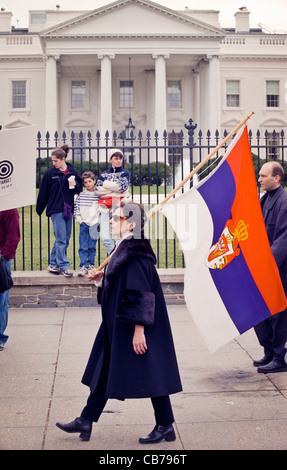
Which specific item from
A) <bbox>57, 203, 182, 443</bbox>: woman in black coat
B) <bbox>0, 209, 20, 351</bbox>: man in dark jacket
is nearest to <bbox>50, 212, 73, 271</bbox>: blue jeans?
<bbox>0, 209, 20, 351</bbox>: man in dark jacket

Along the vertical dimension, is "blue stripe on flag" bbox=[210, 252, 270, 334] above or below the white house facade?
below

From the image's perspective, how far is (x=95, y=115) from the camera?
54812 mm

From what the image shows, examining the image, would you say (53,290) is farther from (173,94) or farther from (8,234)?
(173,94)

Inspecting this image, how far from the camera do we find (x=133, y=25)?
49.8m

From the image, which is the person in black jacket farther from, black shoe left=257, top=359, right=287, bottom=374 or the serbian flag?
the serbian flag

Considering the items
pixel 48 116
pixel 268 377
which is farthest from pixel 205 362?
pixel 48 116

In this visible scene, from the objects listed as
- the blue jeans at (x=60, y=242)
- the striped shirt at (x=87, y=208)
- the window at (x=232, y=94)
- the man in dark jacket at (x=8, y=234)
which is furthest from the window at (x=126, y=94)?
the man in dark jacket at (x=8, y=234)

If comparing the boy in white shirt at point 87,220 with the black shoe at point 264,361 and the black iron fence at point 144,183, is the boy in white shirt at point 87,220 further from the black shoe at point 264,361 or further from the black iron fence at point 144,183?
the black shoe at point 264,361

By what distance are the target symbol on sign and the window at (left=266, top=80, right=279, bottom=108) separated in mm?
53100

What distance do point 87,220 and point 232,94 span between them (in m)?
49.4

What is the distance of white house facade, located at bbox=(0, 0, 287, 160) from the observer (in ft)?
163

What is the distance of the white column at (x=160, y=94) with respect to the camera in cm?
4959

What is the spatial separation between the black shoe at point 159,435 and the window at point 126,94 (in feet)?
170

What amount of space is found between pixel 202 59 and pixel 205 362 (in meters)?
48.4
